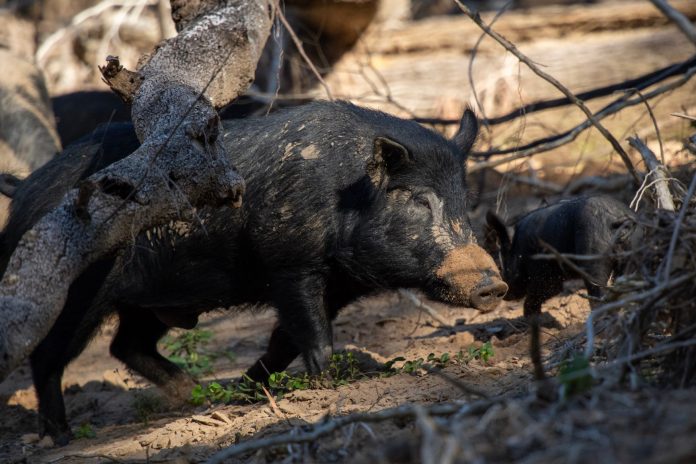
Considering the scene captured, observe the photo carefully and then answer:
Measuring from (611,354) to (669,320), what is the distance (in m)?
0.29

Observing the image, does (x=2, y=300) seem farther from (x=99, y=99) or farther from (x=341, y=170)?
(x=99, y=99)

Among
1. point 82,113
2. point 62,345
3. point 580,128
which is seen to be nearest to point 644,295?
point 580,128

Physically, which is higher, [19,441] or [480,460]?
[480,460]

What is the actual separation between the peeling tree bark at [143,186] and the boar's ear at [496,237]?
218 cm

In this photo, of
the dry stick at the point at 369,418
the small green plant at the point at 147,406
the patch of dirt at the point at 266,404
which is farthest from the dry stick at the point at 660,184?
the small green plant at the point at 147,406

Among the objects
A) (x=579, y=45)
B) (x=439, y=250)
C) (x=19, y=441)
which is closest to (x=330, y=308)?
(x=439, y=250)

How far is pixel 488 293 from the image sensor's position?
4707 millimetres

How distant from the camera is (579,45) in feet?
32.4

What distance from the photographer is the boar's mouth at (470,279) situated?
4703mm

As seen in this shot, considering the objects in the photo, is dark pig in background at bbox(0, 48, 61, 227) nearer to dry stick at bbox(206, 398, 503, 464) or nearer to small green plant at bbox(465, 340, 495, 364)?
small green plant at bbox(465, 340, 495, 364)

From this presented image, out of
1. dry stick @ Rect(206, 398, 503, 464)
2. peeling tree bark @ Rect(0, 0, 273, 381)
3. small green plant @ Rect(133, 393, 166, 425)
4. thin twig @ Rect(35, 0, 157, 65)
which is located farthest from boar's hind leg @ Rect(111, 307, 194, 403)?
thin twig @ Rect(35, 0, 157, 65)

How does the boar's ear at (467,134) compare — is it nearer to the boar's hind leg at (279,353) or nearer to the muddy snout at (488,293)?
the muddy snout at (488,293)

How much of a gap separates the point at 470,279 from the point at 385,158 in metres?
0.84

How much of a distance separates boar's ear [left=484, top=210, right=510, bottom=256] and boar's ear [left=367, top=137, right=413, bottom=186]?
1319 millimetres
